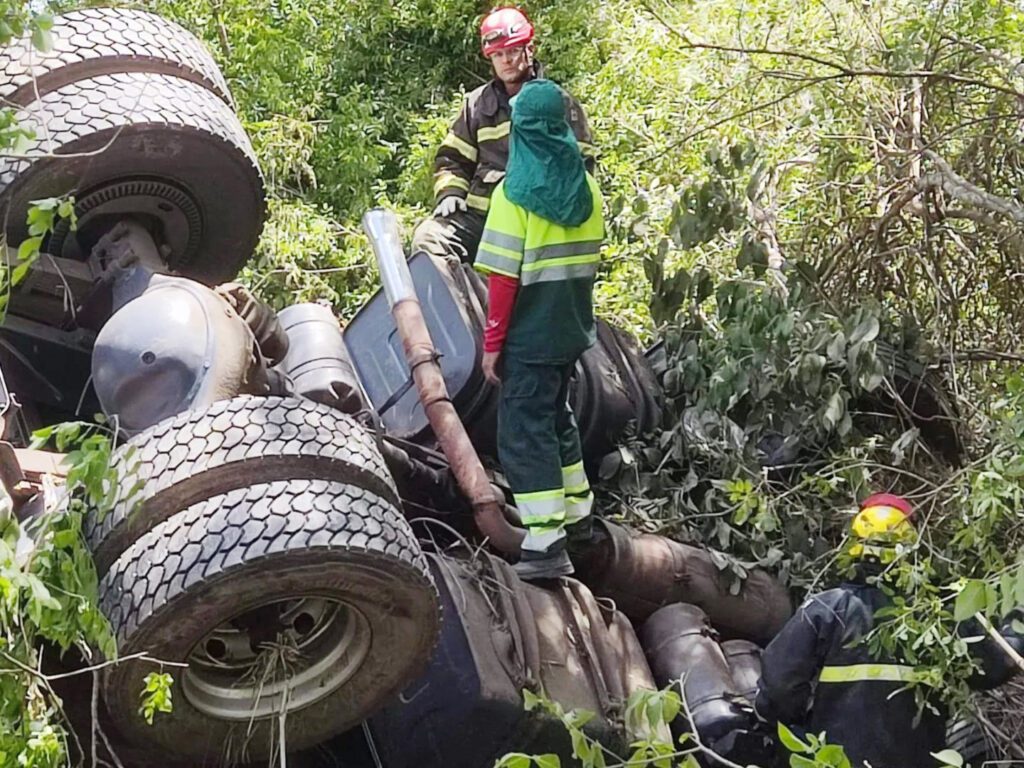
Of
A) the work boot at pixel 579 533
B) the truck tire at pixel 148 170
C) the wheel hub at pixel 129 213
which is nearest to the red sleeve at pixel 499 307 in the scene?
the work boot at pixel 579 533

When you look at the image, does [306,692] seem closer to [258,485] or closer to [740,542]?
[258,485]

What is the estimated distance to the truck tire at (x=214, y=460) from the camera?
304cm

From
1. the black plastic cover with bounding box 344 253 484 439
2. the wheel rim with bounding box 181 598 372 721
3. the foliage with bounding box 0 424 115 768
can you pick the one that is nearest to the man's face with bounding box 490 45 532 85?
the black plastic cover with bounding box 344 253 484 439

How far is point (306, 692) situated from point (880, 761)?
4.61 feet

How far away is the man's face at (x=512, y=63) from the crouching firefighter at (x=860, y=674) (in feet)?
7.12

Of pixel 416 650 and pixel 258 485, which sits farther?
pixel 416 650

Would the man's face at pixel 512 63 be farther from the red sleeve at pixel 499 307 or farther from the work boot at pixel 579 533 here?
the work boot at pixel 579 533

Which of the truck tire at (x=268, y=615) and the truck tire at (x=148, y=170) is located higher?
the truck tire at (x=148, y=170)

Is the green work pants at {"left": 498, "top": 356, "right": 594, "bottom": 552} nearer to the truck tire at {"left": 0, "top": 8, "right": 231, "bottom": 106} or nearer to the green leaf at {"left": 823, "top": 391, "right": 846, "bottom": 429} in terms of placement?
the green leaf at {"left": 823, "top": 391, "right": 846, "bottom": 429}

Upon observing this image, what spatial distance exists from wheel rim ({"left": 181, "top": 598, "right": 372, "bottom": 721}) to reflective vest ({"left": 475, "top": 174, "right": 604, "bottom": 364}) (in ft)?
3.66

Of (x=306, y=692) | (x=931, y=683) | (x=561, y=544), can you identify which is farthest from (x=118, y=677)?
(x=931, y=683)

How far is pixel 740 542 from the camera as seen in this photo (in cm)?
461

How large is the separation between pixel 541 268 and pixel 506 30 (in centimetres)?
130

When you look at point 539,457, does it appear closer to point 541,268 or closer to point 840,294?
point 541,268
